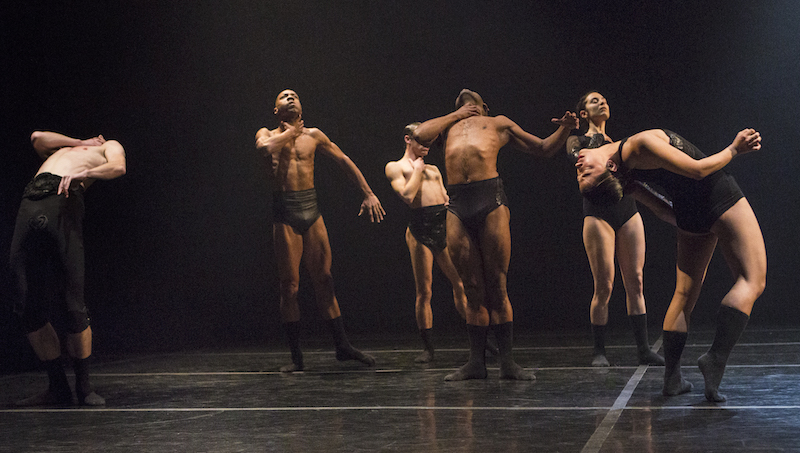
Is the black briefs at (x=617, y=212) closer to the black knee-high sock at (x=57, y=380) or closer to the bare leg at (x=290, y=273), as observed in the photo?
the bare leg at (x=290, y=273)

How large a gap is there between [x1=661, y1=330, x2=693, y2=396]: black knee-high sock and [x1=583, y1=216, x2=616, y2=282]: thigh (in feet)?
4.04

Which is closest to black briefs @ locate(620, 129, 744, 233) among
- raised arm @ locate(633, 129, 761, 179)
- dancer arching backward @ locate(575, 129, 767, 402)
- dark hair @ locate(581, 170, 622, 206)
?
dancer arching backward @ locate(575, 129, 767, 402)

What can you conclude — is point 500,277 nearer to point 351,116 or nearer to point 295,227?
point 295,227

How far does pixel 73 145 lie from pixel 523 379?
2819 millimetres

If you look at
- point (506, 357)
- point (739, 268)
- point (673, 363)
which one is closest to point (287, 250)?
point (506, 357)

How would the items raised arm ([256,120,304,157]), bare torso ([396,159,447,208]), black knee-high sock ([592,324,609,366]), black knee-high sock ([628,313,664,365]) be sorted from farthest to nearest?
bare torso ([396,159,447,208]) → raised arm ([256,120,304,157]) → black knee-high sock ([592,324,609,366]) → black knee-high sock ([628,313,664,365])

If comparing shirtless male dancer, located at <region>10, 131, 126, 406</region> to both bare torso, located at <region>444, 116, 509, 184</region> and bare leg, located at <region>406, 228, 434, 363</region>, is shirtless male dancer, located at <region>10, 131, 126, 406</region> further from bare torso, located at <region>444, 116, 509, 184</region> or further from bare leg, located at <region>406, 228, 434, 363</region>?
bare leg, located at <region>406, 228, 434, 363</region>

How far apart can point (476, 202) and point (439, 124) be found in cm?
51

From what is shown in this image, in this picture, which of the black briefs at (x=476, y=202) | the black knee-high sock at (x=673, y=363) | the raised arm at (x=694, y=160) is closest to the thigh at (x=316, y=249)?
the black briefs at (x=476, y=202)

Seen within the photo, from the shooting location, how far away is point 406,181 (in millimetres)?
5289

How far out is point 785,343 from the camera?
5.08 meters

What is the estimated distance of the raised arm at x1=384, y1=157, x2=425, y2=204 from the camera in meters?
5.12

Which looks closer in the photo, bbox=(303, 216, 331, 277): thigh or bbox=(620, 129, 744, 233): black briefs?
bbox=(620, 129, 744, 233): black briefs

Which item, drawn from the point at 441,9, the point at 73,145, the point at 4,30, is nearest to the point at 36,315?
the point at 73,145
